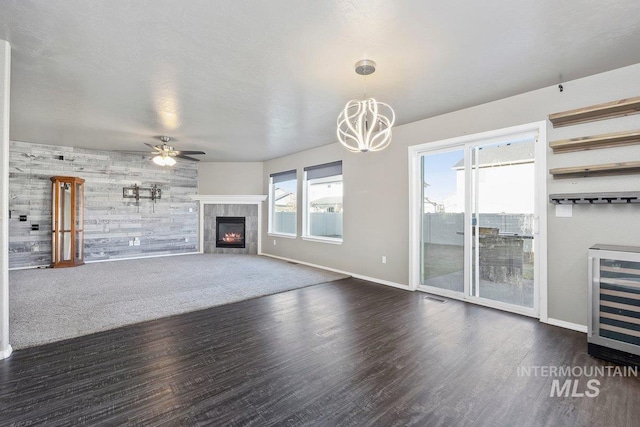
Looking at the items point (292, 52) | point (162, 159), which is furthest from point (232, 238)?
point (292, 52)

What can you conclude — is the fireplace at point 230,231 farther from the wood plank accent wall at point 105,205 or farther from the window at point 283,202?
the window at point 283,202

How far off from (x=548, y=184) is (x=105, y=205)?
27.3ft

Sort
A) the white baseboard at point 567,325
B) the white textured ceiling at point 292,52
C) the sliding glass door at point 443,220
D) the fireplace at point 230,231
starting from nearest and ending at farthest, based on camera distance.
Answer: the white textured ceiling at point 292,52
the white baseboard at point 567,325
the sliding glass door at point 443,220
the fireplace at point 230,231

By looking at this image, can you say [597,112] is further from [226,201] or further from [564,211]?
[226,201]

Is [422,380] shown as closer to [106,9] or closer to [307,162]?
[106,9]

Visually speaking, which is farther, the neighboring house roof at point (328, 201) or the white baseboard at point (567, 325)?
the neighboring house roof at point (328, 201)

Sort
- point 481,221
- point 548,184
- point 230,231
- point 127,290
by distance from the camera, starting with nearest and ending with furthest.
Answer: point 548,184, point 481,221, point 127,290, point 230,231

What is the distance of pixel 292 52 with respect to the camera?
2570 millimetres

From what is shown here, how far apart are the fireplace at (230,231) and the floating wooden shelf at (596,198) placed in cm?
695

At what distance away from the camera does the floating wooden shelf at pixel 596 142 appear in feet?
8.74

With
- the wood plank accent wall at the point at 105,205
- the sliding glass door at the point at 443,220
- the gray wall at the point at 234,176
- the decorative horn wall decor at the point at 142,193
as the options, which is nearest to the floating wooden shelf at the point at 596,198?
the sliding glass door at the point at 443,220

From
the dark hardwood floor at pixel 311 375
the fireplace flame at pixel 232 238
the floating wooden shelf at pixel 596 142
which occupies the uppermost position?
the floating wooden shelf at pixel 596 142

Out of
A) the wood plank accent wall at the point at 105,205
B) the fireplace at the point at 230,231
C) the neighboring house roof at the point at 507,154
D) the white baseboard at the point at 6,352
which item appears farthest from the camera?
the fireplace at the point at 230,231

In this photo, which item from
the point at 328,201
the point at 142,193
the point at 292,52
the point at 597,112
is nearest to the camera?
the point at 292,52
